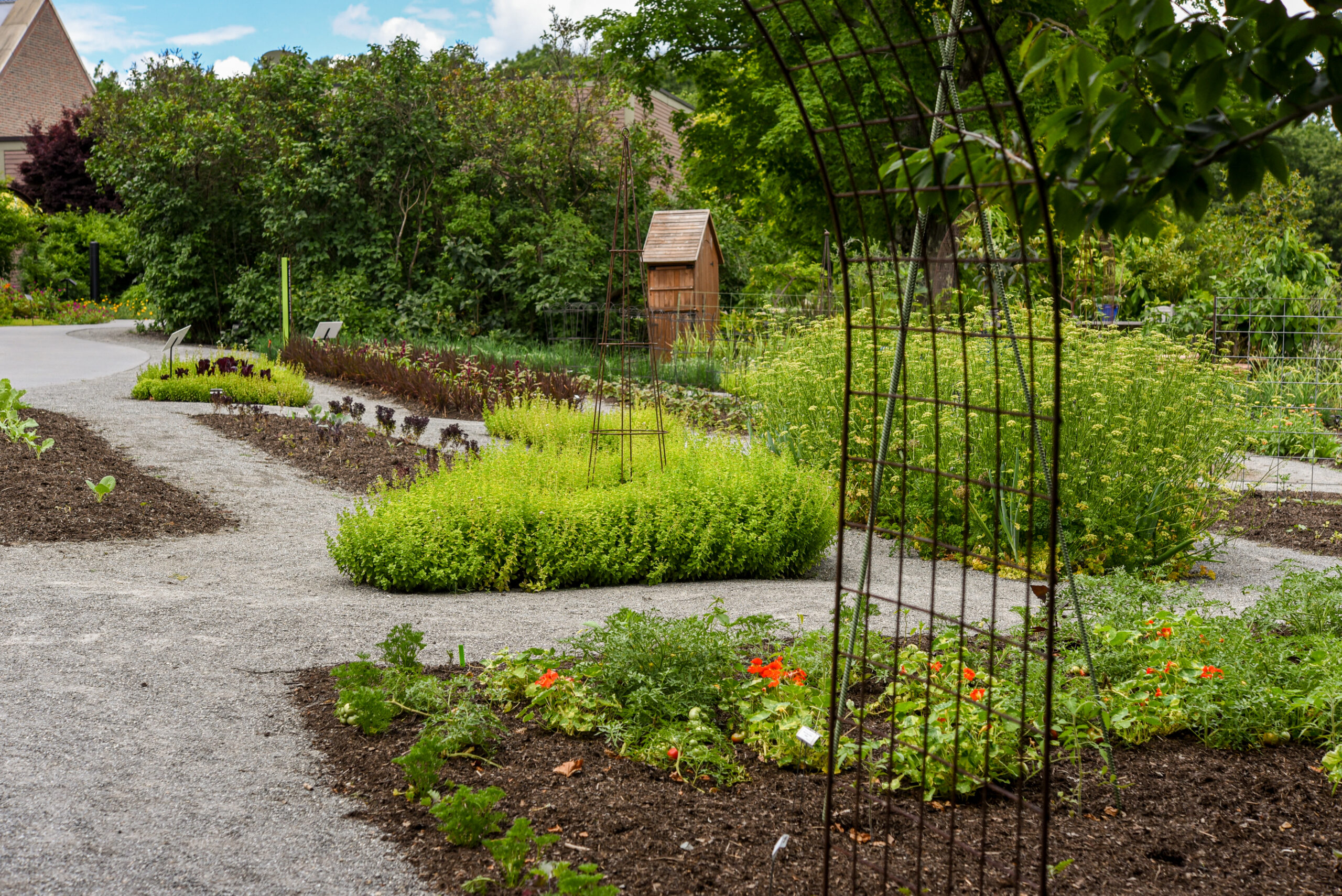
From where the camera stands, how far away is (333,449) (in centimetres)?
796

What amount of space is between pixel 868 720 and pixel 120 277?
27.3m

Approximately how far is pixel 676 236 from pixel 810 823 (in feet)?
45.7

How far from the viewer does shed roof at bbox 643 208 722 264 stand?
50.3 feet

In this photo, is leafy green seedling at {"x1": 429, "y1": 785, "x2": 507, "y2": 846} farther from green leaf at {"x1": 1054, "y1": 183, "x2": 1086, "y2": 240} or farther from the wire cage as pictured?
green leaf at {"x1": 1054, "y1": 183, "x2": 1086, "y2": 240}

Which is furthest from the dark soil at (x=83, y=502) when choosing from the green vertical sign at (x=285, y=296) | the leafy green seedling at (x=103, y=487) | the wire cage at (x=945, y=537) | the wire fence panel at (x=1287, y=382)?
the green vertical sign at (x=285, y=296)

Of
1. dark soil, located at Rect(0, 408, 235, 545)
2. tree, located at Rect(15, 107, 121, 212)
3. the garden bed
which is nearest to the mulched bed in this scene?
dark soil, located at Rect(0, 408, 235, 545)

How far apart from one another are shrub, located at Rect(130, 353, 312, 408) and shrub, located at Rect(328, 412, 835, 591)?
224 inches

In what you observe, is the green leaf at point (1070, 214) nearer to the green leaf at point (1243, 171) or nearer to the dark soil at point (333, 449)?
the green leaf at point (1243, 171)

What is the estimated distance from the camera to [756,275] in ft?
64.1

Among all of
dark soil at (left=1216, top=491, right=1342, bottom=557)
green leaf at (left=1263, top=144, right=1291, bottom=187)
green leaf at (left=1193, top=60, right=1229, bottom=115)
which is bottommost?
dark soil at (left=1216, top=491, right=1342, bottom=557)

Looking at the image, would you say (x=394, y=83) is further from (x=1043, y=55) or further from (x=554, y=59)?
(x=1043, y=55)

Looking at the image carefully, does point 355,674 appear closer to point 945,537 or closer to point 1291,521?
point 945,537

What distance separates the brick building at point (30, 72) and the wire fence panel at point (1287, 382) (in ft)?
113

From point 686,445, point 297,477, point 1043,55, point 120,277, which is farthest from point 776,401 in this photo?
point 120,277
